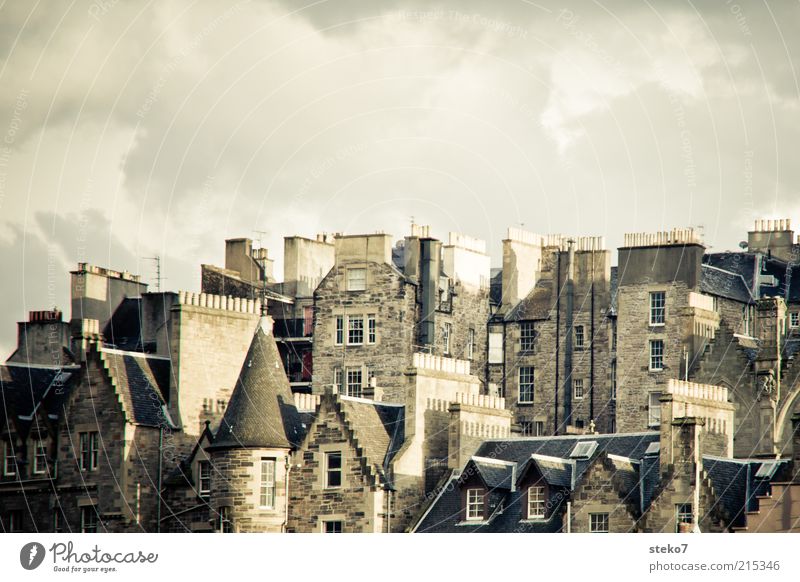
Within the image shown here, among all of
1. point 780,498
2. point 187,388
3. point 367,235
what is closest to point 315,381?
point 367,235

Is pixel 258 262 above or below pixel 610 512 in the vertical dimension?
above

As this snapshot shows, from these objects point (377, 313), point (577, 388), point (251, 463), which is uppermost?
point (377, 313)

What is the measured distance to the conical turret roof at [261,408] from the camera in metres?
82.9

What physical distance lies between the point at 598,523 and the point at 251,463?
1349cm

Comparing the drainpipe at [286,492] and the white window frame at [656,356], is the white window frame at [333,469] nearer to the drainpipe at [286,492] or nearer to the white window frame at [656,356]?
the drainpipe at [286,492]

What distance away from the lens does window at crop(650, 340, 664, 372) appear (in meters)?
99.2

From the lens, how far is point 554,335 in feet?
344

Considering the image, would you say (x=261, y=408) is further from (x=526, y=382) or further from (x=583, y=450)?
(x=526, y=382)

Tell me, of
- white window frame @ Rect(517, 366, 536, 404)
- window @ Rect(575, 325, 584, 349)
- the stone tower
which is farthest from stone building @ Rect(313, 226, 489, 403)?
the stone tower

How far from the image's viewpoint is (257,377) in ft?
276
